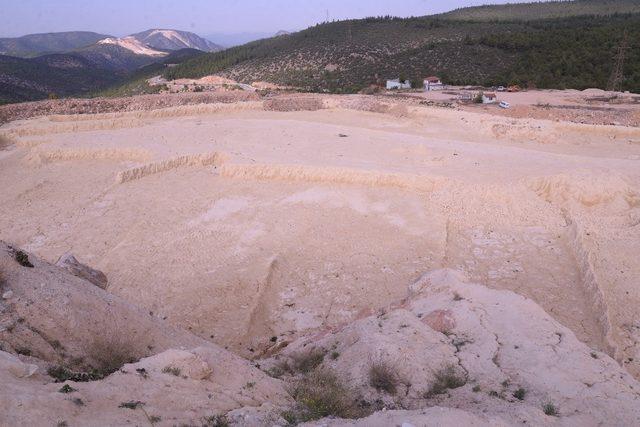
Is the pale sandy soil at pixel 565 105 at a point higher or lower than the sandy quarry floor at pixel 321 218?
higher

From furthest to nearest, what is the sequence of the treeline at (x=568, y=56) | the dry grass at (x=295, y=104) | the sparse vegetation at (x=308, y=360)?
→ the treeline at (x=568, y=56)
the dry grass at (x=295, y=104)
the sparse vegetation at (x=308, y=360)

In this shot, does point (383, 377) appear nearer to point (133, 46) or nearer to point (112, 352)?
point (112, 352)

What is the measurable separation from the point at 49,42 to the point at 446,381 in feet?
556

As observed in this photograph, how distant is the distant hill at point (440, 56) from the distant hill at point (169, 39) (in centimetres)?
10337

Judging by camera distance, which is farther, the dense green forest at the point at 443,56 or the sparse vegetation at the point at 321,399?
the dense green forest at the point at 443,56

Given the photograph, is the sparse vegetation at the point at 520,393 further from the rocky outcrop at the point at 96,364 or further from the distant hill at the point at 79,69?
the distant hill at the point at 79,69

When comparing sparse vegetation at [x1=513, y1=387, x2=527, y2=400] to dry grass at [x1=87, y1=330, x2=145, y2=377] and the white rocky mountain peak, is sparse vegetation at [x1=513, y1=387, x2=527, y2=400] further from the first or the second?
the white rocky mountain peak

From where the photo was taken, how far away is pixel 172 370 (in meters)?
4.06

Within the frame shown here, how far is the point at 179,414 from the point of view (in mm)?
3564

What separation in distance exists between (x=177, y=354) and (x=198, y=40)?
185 metres

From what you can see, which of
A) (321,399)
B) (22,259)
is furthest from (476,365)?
(22,259)

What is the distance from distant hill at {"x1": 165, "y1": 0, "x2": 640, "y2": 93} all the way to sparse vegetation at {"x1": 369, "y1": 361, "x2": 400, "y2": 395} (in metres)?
25.2

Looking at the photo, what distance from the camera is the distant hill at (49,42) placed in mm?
126581

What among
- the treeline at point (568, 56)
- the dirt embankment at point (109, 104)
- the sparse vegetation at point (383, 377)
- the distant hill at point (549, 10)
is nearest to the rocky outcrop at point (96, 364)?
the sparse vegetation at point (383, 377)
